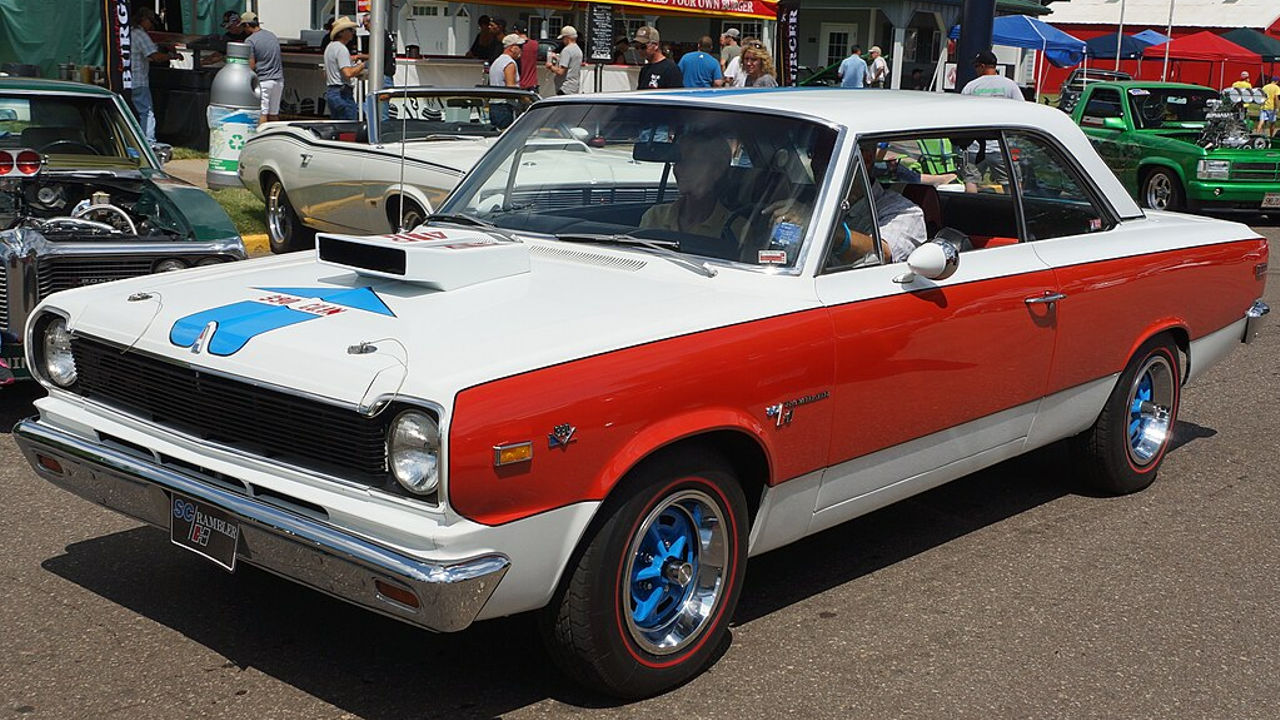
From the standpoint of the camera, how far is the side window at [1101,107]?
1684 centimetres

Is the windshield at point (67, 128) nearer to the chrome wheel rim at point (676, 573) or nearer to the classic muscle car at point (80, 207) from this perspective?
the classic muscle car at point (80, 207)

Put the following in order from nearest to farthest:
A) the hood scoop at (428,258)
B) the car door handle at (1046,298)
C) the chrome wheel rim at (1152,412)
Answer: the hood scoop at (428,258) → the car door handle at (1046,298) → the chrome wheel rim at (1152,412)

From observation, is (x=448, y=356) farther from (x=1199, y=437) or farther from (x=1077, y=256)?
(x=1199, y=437)

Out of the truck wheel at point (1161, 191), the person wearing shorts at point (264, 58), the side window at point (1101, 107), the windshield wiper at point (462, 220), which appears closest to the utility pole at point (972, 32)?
the side window at point (1101, 107)

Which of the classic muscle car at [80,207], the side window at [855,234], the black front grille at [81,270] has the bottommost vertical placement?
the black front grille at [81,270]

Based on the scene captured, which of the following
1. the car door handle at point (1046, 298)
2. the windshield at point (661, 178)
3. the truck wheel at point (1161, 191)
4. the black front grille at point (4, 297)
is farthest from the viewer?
the truck wheel at point (1161, 191)

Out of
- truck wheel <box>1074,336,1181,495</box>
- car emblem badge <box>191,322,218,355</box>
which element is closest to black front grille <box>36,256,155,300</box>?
car emblem badge <box>191,322,218,355</box>

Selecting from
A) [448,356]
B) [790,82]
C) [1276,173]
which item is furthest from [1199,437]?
[790,82]

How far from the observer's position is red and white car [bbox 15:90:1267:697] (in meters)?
3.50

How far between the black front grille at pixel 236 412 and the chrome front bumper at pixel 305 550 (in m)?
0.14

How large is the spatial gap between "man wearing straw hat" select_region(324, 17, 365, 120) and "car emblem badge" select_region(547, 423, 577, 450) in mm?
12941

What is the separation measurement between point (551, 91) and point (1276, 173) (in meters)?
9.90

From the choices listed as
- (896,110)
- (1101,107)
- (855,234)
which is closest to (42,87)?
(896,110)

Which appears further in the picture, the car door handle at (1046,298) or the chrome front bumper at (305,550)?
the car door handle at (1046,298)
